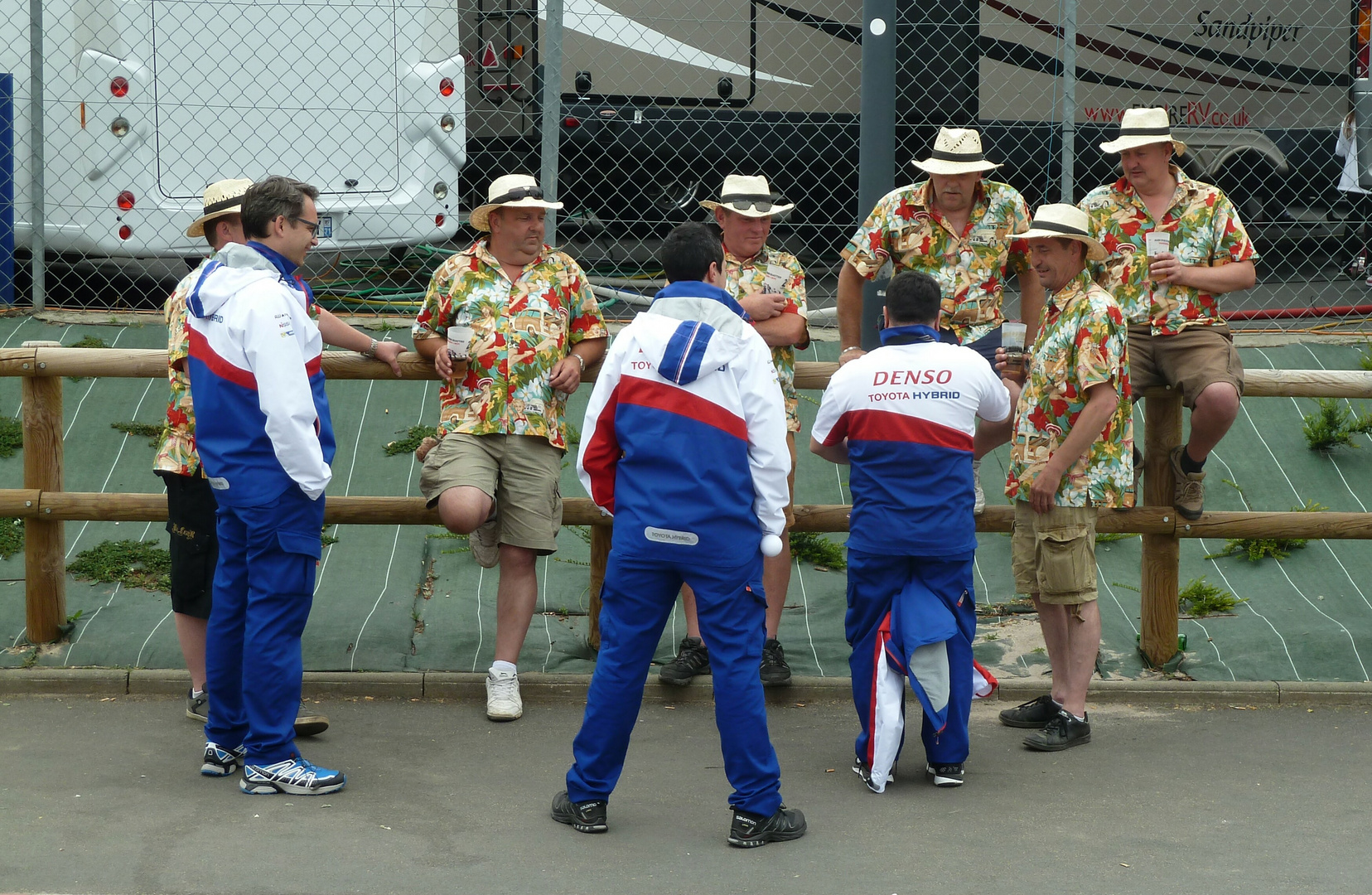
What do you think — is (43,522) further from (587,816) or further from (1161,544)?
(1161,544)

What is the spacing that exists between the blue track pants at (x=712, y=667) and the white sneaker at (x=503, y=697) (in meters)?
1.02

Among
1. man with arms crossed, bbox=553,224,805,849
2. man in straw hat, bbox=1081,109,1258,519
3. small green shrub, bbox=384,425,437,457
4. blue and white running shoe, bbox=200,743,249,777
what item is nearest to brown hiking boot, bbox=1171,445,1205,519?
man in straw hat, bbox=1081,109,1258,519

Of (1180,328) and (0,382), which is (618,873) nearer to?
(1180,328)

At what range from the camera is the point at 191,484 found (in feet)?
15.7

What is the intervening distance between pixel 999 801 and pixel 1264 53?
806 cm

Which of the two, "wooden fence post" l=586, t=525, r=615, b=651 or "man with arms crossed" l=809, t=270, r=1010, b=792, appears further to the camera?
"wooden fence post" l=586, t=525, r=615, b=651

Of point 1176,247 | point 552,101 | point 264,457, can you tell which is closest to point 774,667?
point 264,457

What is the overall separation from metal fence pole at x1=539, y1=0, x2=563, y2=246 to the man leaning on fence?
2.48 metres

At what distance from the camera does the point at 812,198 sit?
10.4 m

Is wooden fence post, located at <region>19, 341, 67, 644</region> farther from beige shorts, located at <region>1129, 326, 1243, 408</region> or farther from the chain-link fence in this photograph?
beige shorts, located at <region>1129, 326, 1243, 408</region>

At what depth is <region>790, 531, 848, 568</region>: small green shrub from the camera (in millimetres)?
6359

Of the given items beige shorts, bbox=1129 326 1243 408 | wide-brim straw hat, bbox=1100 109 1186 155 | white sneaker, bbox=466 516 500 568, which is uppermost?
wide-brim straw hat, bbox=1100 109 1186 155

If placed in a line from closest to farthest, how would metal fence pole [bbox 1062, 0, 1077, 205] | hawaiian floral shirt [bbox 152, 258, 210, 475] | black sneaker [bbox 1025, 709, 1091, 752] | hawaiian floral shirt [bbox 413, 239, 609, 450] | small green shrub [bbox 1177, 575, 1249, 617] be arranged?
hawaiian floral shirt [bbox 152, 258, 210, 475] → black sneaker [bbox 1025, 709, 1091, 752] → hawaiian floral shirt [bbox 413, 239, 609, 450] → small green shrub [bbox 1177, 575, 1249, 617] → metal fence pole [bbox 1062, 0, 1077, 205]

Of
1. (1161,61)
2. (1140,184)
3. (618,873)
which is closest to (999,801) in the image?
(618,873)
